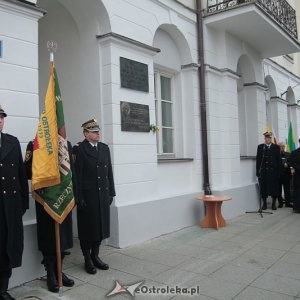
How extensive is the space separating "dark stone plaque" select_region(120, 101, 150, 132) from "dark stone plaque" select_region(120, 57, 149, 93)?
310 millimetres

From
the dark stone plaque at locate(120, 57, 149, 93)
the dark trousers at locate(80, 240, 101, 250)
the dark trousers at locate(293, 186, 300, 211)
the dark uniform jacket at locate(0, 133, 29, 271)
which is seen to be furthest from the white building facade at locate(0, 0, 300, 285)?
the dark trousers at locate(293, 186, 300, 211)

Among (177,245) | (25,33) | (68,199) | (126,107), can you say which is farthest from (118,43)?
(177,245)

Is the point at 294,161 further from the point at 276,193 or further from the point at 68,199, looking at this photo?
the point at 68,199

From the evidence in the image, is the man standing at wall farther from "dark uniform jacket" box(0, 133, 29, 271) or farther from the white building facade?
"dark uniform jacket" box(0, 133, 29, 271)

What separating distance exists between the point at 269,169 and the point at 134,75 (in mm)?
4854

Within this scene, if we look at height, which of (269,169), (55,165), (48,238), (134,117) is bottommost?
(48,238)

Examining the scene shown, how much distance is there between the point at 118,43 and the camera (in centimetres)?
576

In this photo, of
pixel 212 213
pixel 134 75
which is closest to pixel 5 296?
pixel 134 75

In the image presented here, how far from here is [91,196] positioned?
14.5 ft

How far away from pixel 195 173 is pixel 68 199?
4.19 m

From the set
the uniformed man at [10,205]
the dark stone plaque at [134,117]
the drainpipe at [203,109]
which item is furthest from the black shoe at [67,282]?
the drainpipe at [203,109]

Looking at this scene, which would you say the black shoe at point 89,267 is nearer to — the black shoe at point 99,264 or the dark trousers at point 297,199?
A: the black shoe at point 99,264

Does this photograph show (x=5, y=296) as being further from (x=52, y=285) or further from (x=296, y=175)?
(x=296, y=175)

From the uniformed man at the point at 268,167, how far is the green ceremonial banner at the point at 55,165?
6.41 metres
